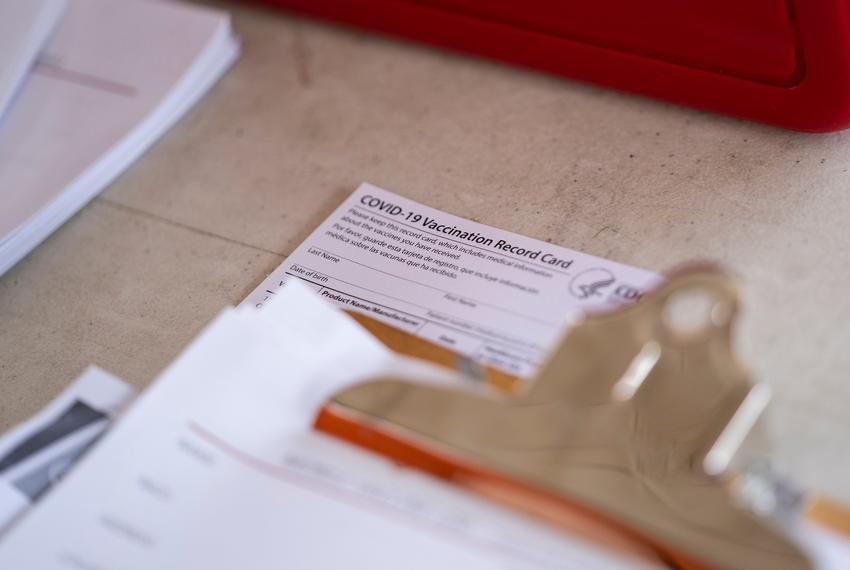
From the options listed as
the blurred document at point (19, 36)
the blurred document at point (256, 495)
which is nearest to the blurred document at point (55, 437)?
the blurred document at point (256, 495)

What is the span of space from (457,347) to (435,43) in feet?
1.07

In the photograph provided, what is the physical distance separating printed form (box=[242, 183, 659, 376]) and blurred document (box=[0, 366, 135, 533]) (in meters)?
0.10

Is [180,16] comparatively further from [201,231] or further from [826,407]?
[826,407]

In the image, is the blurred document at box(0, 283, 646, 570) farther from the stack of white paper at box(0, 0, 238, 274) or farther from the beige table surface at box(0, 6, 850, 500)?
the stack of white paper at box(0, 0, 238, 274)

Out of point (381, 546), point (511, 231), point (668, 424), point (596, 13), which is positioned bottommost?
point (381, 546)

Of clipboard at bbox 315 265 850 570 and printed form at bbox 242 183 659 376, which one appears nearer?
clipboard at bbox 315 265 850 570

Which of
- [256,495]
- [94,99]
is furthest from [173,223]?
[256,495]

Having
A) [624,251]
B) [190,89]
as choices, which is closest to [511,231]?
[624,251]

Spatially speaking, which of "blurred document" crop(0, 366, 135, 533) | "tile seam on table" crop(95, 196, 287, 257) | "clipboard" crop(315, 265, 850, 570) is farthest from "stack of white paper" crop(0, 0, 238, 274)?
"clipboard" crop(315, 265, 850, 570)

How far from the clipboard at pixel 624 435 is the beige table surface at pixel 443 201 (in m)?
0.05

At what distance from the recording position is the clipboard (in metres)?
0.39

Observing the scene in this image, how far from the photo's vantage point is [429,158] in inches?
25.9

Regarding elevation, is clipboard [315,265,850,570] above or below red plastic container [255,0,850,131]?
below

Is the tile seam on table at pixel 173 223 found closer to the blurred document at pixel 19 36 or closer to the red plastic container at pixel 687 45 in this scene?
the blurred document at pixel 19 36
